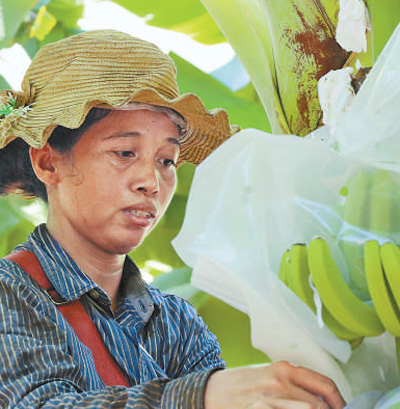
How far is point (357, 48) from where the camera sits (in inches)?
21.8

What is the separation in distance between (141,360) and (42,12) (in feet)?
4.80

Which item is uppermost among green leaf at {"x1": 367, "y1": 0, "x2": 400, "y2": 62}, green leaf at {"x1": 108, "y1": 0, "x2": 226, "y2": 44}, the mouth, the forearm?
green leaf at {"x1": 108, "y1": 0, "x2": 226, "y2": 44}

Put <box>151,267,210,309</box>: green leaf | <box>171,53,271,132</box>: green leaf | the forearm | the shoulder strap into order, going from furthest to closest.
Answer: <box>171,53,271,132</box>: green leaf, <box>151,267,210,309</box>: green leaf, the shoulder strap, the forearm

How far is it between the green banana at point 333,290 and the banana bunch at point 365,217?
0.07 feet

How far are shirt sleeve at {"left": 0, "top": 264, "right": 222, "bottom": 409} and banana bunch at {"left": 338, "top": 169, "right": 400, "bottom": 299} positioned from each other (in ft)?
0.51

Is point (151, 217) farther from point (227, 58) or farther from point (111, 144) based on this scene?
point (227, 58)

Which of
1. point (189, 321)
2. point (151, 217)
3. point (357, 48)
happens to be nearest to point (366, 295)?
point (357, 48)

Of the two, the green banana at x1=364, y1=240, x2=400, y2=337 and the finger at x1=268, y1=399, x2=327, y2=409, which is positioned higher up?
the green banana at x1=364, y1=240, x2=400, y2=337

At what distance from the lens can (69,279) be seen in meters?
0.73

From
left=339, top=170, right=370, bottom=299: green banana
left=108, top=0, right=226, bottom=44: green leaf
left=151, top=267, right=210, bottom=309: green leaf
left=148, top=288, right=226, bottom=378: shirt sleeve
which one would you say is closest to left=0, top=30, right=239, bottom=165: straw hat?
left=148, top=288, right=226, bottom=378: shirt sleeve

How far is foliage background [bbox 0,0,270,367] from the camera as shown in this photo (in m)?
1.48

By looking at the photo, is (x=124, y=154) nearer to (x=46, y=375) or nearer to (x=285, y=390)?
(x=46, y=375)

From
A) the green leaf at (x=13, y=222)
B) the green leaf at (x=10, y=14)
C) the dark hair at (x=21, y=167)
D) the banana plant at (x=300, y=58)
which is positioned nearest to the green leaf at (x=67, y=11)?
the green leaf at (x=10, y=14)

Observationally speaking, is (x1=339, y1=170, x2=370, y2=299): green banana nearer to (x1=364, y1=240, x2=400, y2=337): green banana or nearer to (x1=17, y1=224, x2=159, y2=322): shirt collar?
(x1=364, y1=240, x2=400, y2=337): green banana
